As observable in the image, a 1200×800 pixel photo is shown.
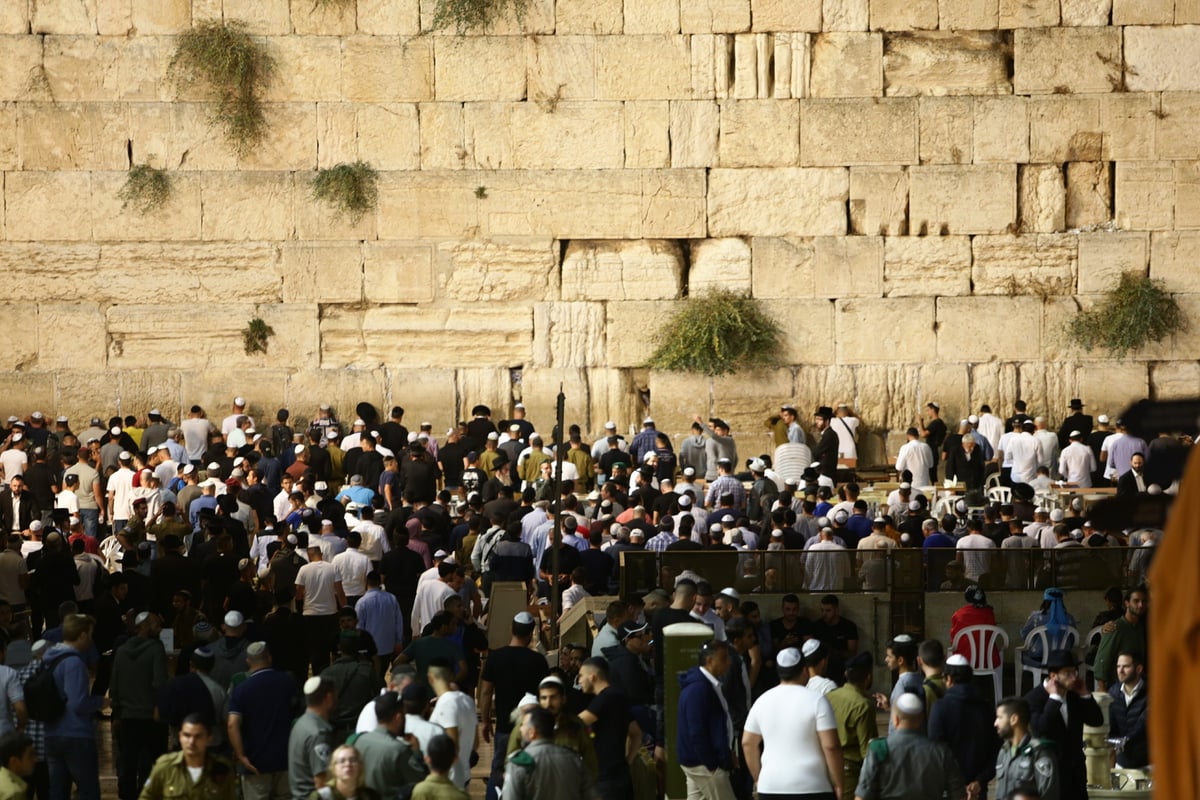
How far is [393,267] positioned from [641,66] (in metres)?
4.07

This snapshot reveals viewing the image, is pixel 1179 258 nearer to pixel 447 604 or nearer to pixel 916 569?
pixel 916 569

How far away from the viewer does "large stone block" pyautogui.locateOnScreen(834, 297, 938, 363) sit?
2367 centimetres

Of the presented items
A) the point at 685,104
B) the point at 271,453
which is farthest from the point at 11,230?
the point at 685,104

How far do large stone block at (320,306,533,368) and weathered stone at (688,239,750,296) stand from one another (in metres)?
2.26

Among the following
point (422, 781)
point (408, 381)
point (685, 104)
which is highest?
point (685, 104)

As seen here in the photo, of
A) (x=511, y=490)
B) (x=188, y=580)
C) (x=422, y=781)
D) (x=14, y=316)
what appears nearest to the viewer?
(x=422, y=781)

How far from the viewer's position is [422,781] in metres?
7.91

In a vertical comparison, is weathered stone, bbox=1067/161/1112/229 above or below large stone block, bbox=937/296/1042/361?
above

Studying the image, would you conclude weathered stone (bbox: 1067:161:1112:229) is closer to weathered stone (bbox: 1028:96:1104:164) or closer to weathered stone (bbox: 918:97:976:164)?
weathered stone (bbox: 1028:96:1104:164)

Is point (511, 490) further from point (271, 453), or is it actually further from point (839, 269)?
point (839, 269)

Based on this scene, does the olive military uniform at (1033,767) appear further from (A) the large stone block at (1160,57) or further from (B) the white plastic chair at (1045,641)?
(A) the large stone block at (1160,57)

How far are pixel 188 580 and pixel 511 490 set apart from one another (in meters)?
4.98

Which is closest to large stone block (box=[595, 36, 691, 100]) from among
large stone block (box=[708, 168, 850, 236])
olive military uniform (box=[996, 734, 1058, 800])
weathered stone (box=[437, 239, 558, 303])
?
large stone block (box=[708, 168, 850, 236])

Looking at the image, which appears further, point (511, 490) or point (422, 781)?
point (511, 490)
